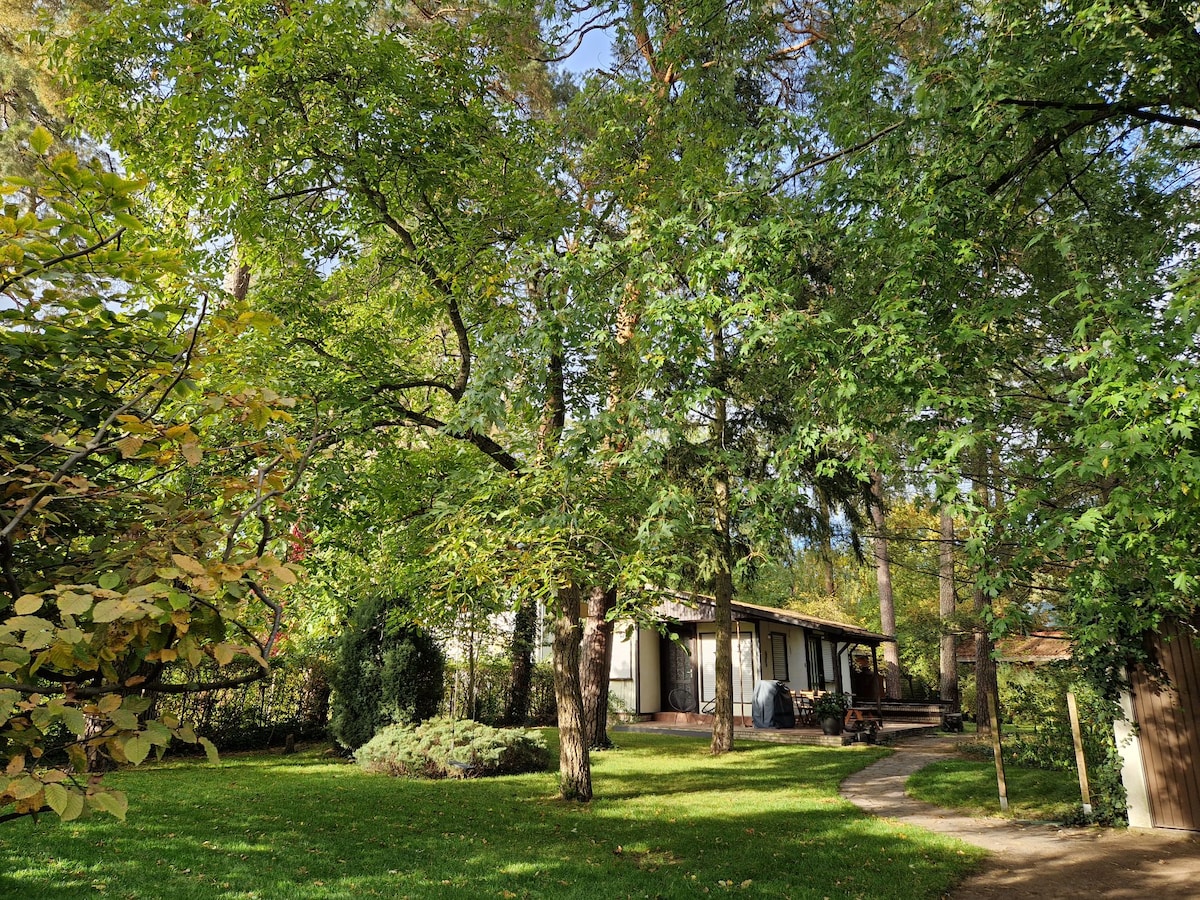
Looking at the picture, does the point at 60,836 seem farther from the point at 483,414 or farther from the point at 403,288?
the point at 403,288

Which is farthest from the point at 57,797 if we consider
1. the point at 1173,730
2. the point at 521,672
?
the point at 521,672

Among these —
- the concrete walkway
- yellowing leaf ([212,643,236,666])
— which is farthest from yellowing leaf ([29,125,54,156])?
the concrete walkway

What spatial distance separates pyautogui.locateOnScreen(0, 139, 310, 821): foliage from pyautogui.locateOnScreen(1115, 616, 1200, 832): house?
9.86 m

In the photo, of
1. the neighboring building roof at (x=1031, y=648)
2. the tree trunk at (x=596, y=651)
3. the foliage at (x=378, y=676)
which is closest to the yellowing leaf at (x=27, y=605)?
the tree trunk at (x=596, y=651)

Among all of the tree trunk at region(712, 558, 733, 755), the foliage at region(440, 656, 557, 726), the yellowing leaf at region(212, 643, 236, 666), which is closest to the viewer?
the yellowing leaf at region(212, 643, 236, 666)

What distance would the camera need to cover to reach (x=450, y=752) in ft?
39.9

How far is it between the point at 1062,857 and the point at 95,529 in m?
9.06

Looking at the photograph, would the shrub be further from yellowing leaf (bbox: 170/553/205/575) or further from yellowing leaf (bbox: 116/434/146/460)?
yellowing leaf (bbox: 170/553/205/575)

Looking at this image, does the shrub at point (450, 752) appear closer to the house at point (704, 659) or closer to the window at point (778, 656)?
the house at point (704, 659)

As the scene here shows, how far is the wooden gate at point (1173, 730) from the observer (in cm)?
825

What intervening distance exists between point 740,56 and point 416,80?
3586mm

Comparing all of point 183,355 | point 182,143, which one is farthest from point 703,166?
point 183,355

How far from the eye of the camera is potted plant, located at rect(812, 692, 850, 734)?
59.8 feet

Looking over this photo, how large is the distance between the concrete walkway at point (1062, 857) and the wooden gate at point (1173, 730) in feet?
1.03
